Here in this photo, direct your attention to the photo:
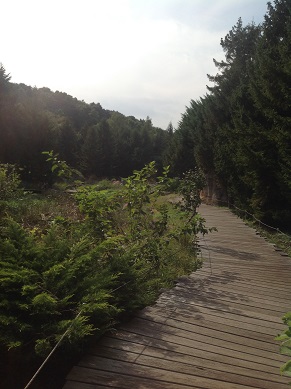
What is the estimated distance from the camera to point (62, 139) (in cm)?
4488

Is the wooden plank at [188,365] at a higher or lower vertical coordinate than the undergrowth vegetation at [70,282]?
lower

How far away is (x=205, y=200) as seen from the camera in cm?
2330

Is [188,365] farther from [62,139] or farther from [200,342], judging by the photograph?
[62,139]

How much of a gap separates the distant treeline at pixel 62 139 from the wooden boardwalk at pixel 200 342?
20.0 meters

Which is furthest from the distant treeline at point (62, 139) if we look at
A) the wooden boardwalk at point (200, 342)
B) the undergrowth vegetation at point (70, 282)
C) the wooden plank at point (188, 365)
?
the wooden plank at point (188, 365)

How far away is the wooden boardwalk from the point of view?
2717 mm

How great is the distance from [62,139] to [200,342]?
44159mm

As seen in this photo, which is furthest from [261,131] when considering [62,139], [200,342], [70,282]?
[62,139]

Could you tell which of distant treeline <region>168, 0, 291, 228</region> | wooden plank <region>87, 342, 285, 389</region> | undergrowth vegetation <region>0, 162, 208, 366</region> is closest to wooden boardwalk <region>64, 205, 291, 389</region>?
wooden plank <region>87, 342, 285, 389</region>

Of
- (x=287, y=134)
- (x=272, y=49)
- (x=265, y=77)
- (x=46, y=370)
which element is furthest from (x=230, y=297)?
(x=272, y=49)

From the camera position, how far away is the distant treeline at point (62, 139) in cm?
2450

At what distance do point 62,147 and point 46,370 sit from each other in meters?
44.3

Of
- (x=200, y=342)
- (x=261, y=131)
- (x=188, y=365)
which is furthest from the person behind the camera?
(x=261, y=131)

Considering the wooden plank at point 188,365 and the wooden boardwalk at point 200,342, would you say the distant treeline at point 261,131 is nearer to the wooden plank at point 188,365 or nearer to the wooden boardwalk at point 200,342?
the wooden boardwalk at point 200,342
